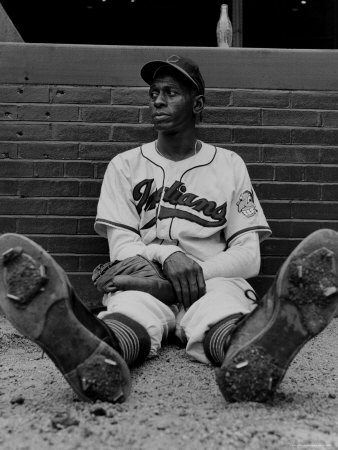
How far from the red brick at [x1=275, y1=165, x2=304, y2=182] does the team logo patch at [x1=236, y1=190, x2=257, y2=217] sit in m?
0.71

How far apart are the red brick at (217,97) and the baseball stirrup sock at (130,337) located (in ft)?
5.81

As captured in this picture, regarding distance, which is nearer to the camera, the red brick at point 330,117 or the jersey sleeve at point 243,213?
the jersey sleeve at point 243,213

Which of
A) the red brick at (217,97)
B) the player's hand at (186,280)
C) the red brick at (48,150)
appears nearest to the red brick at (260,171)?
the red brick at (217,97)

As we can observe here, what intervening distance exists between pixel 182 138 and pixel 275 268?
105cm

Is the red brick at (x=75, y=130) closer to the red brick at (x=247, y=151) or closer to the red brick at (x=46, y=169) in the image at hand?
the red brick at (x=46, y=169)

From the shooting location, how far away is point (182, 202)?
337 cm

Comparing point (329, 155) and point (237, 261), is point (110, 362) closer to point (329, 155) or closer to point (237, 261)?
point (237, 261)

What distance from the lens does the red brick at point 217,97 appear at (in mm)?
4090

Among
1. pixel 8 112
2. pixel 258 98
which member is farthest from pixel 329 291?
pixel 8 112

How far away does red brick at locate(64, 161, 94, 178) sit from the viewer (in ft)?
13.3

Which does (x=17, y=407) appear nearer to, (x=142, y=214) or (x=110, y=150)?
(x=142, y=214)

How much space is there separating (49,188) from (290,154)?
142 centimetres

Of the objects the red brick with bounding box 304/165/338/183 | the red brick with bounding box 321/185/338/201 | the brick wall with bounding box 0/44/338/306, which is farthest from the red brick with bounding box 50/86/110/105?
the red brick with bounding box 321/185/338/201

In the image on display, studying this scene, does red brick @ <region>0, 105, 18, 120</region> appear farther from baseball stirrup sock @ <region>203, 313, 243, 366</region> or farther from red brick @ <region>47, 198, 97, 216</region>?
baseball stirrup sock @ <region>203, 313, 243, 366</region>
